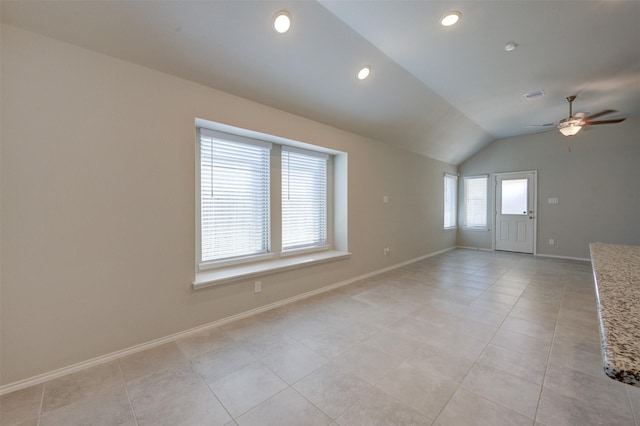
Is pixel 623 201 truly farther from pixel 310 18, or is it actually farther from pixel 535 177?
pixel 310 18

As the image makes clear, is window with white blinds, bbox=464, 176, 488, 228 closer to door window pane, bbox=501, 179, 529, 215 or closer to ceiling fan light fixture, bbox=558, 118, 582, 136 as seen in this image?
door window pane, bbox=501, 179, 529, 215

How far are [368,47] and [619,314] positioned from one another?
9.78 ft

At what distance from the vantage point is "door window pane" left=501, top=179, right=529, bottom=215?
260 inches

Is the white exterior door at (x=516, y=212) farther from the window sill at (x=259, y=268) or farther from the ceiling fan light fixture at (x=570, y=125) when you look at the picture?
the window sill at (x=259, y=268)

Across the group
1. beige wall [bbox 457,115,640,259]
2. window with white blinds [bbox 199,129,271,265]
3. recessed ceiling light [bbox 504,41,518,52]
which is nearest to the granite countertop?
recessed ceiling light [bbox 504,41,518,52]

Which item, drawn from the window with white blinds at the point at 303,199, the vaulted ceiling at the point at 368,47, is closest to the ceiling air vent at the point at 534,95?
the vaulted ceiling at the point at 368,47

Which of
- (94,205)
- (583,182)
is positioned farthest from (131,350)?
(583,182)

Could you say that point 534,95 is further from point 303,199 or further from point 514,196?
point 303,199

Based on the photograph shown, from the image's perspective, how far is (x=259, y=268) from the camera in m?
3.20

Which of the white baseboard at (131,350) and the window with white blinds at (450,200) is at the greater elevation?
the window with white blinds at (450,200)

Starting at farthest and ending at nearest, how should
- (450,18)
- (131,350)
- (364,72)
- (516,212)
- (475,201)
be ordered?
(475,201) < (516,212) < (364,72) < (450,18) < (131,350)

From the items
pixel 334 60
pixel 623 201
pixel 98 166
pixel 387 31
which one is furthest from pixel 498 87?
pixel 98 166

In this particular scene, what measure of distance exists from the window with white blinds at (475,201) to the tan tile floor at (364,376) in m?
4.33

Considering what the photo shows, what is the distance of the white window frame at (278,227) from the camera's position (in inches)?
116
